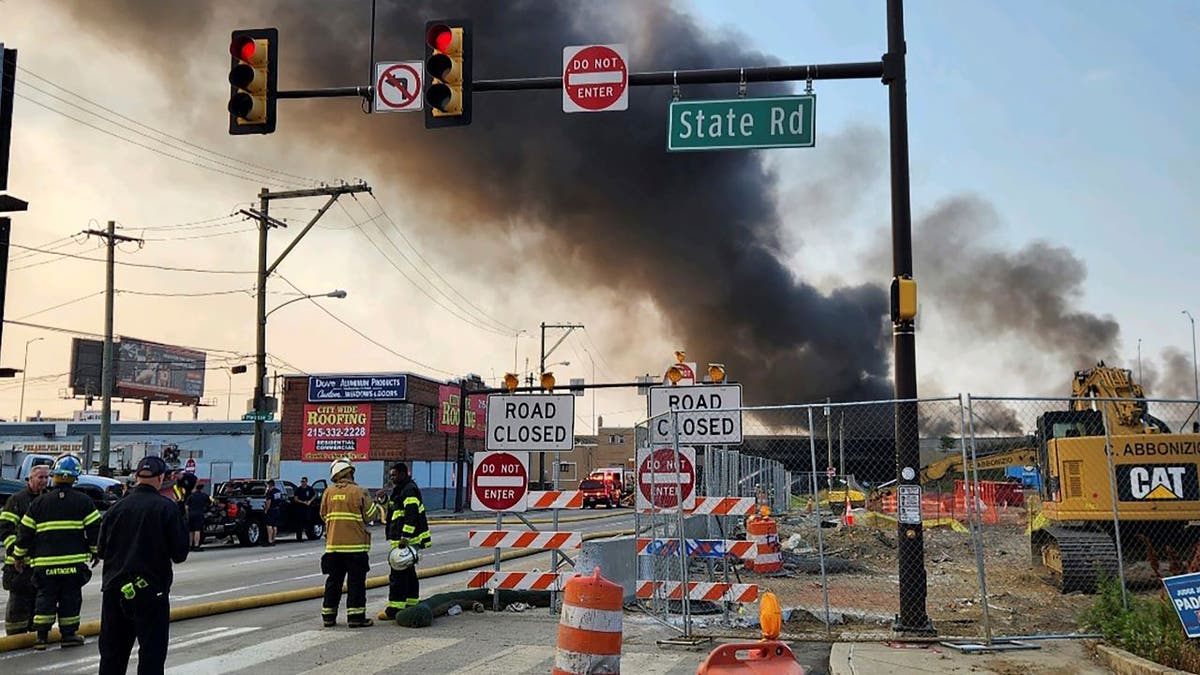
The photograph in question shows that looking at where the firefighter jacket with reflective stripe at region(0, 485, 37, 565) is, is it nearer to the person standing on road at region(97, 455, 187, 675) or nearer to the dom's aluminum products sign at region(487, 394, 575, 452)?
the person standing on road at region(97, 455, 187, 675)

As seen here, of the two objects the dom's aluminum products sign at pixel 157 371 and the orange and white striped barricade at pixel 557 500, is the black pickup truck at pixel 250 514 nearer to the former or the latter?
the orange and white striped barricade at pixel 557 500

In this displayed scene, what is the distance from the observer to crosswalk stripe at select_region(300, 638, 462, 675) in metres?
9.20

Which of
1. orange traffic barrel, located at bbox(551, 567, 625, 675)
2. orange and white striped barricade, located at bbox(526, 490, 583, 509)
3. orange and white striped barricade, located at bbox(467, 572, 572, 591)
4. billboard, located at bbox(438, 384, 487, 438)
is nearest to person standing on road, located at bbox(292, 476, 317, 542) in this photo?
orange and white striped barricade, located at bbox(467, 572, 572, 591)

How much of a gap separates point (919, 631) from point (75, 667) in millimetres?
8229

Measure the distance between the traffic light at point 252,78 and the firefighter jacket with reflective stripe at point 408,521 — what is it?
4.66 meters

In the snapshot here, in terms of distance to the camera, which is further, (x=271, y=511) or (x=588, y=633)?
(x=271, y=511)

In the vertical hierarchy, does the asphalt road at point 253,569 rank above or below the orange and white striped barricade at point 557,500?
below

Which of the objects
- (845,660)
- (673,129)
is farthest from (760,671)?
(673,129)

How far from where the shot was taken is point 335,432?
55125mm

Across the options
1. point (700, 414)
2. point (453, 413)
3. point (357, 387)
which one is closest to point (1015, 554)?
point (700, 414)

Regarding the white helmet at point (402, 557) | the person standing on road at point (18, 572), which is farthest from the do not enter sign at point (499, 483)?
the person standing on road at point (18, 572)

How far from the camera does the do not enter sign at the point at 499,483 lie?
42.9ft

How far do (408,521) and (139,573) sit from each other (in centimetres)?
520

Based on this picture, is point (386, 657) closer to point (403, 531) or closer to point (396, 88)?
point (403, 531)
